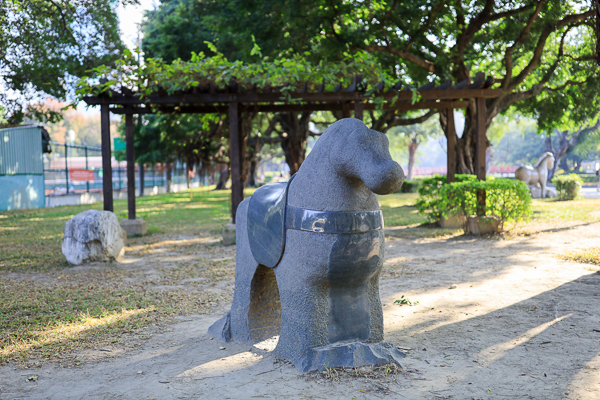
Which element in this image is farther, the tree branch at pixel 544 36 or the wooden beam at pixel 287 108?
the tree branch at pixel 544 36

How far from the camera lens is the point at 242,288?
4055mm

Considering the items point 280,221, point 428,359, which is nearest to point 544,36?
point 428,359

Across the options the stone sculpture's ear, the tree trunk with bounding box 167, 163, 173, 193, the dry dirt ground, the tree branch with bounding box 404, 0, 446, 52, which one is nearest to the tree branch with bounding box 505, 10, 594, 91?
the tree branch with bounding box 404, 0, 446, 52

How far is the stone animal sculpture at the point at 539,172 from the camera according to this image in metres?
20.9

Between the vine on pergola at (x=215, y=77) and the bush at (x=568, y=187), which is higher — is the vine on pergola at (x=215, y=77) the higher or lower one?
the higher one

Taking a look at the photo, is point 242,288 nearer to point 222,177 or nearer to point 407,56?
point 407,56

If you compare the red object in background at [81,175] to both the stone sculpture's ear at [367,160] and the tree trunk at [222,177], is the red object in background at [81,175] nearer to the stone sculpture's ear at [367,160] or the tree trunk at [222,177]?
the tree trunk at [222,177]

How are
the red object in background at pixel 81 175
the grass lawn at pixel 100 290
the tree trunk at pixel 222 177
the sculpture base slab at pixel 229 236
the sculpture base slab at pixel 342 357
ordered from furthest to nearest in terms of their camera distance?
the tree trunk at pixel 222 177 → the red object in background at pixel 81 175 → the sculpture base slab at pixel 229 236 → the grass lawn at pixel 100 290 → the sculpture base slab at pixel 342 357

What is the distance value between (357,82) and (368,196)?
20.6 feet

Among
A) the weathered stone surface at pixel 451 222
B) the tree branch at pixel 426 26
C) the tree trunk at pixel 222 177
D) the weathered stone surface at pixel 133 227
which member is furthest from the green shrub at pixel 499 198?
the tree trunk at pixel 222 177

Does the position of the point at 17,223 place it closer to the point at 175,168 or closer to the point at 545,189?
the point at 545,189

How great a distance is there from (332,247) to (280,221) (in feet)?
1.63

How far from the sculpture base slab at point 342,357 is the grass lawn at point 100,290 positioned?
1.81m

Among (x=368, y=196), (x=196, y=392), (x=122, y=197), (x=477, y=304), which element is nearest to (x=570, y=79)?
(x=477, y=304)
